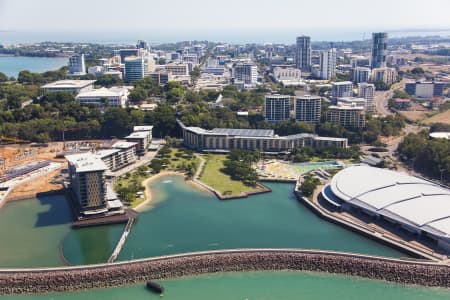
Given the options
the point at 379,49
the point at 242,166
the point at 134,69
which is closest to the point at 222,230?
the point at 242,166

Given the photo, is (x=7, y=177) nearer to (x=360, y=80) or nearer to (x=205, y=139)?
(x=205, y=139)

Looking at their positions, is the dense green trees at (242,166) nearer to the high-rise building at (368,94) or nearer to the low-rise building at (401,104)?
the high-rise building at (368,94)

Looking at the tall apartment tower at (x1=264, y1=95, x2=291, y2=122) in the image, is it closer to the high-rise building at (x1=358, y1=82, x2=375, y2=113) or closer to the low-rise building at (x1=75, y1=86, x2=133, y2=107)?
the high-rise building at (x1=358, y1=82, x2=375, y2=113)

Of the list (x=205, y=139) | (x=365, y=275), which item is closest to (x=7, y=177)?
(x=205, y=139)

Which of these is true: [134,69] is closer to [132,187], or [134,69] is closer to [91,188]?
[132,187]

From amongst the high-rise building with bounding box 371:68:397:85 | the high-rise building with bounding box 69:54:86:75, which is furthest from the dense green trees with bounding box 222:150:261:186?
the high-rise building with bounding box 69:54:86:75

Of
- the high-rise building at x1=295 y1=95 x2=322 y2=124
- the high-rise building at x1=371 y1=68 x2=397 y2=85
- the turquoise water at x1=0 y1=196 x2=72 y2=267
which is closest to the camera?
the turquoise water at x1=0 y1=196 x2=72 y2=267

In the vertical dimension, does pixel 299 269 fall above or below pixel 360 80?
below
